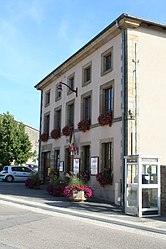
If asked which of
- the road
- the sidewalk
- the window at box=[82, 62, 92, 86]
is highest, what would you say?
the window at box=[82, 62, 92, 86]

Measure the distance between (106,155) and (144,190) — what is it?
5.12 meters

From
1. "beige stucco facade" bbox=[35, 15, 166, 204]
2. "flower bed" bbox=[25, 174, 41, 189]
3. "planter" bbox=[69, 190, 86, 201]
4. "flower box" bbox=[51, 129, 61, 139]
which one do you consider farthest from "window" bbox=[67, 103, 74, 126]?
"planter" bbox=[69, 190, 86, 201]

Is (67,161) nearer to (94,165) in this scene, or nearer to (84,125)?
(84,125)

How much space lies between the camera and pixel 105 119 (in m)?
16.3

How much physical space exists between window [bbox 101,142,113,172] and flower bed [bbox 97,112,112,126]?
1.07m

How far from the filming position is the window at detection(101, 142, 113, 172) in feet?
54.4

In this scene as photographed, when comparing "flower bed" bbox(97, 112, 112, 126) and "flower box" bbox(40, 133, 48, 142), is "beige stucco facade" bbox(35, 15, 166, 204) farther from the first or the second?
"flower box" bbox(40, 133, 48, 142)

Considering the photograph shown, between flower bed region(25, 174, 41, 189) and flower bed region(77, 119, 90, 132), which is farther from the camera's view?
flower bed region(25, 174, 41, 189)

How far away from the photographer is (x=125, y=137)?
48.8 ft

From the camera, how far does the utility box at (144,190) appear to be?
1172cm

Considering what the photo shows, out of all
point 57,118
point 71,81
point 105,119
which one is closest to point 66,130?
point 57,118

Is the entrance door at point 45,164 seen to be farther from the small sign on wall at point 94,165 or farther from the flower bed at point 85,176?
the small sign on wall at point 94,165

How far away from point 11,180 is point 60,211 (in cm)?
1899

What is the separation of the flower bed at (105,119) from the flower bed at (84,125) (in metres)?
1.54
